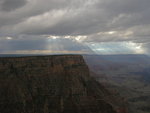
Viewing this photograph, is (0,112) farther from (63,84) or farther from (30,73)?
(63,84)

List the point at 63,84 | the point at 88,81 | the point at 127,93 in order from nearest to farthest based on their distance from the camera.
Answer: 1. the point at 63,84
2. the point at 88,81
3. the point at 127,93

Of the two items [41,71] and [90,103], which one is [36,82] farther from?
[90,103]

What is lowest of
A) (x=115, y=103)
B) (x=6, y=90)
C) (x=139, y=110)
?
(x=139, y=110)

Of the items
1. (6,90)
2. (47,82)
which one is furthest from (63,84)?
(6,90)

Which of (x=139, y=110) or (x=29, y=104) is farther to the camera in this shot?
(x=139, y=110)

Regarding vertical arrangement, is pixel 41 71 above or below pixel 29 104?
above

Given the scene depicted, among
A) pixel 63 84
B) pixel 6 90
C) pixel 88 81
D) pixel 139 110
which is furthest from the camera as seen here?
pixel 139 110

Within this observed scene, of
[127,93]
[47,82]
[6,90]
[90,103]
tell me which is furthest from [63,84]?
[127,93]
